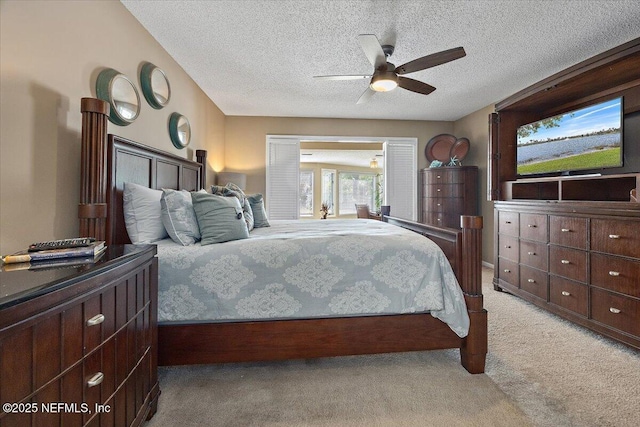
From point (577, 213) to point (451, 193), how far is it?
2172 mm

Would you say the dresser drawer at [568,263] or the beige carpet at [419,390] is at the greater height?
the dresser drawer at [568,263]

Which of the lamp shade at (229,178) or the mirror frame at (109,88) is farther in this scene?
the lamp shade at (229,178)

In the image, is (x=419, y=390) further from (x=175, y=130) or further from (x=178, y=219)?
(x=175, y=130)

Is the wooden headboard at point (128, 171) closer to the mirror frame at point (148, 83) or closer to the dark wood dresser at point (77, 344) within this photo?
the mirror frame at point (148, 83)

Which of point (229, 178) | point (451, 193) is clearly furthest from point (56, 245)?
point (451, 193)

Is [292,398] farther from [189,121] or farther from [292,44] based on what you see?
[189,121]

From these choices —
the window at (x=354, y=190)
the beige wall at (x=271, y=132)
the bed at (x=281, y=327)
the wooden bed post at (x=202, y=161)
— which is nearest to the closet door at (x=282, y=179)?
the beige wall at (x=271, y=132)

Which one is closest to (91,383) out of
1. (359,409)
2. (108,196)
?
(359,409)

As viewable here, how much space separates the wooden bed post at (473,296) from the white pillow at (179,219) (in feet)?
5.74

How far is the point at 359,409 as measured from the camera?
1.50 meters

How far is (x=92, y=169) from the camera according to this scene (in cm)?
170

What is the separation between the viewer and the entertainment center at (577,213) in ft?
7.05

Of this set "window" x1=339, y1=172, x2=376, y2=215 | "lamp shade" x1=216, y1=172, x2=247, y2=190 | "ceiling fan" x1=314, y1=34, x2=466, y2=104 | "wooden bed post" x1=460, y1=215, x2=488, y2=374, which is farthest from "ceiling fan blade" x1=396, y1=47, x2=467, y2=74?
"window" x1=339, y1=172, x2=376, y2=215

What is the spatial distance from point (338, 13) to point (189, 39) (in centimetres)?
136
